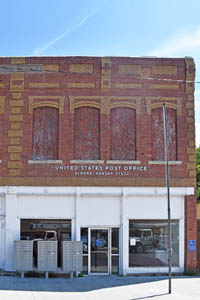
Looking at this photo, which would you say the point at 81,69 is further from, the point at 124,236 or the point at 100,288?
the point at 100,288

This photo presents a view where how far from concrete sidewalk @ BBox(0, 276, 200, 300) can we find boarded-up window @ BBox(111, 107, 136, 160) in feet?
16.1

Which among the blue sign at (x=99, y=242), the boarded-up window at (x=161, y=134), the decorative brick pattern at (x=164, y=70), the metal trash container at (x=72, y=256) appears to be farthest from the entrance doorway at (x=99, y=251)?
the decorative brick pattern at (x=164, y=70)

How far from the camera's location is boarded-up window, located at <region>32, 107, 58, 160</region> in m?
18.8

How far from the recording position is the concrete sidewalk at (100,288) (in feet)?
46.2

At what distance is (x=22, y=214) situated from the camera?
60.1 feet

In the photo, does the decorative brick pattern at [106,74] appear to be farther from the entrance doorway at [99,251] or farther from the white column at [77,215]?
the entrance doorway at [99,251]

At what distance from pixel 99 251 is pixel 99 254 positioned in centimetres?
12

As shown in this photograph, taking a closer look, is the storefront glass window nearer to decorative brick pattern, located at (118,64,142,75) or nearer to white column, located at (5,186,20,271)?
white column, located at (5,186,20,271)

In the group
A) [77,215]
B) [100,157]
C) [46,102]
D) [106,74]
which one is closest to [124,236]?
[77,215]

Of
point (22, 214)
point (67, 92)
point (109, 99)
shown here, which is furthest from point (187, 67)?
point (22, 214)

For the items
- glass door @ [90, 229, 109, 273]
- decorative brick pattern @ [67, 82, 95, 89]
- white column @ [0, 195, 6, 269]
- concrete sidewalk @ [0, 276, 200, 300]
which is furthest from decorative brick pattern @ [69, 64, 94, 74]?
concrete sidewalk @ [0, 276, 200, 300]

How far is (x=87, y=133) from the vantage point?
62.0ft

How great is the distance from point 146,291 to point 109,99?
7800mm

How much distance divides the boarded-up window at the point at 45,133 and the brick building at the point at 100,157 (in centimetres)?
4
